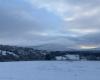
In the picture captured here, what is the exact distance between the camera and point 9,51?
4241cm

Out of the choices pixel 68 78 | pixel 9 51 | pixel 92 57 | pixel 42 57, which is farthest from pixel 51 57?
pixel 68 78

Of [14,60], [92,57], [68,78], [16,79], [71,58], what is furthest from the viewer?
[14,60]

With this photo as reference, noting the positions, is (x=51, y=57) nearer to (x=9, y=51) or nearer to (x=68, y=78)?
(x=9, y=51)

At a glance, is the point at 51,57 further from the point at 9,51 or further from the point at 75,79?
the point at 75,79

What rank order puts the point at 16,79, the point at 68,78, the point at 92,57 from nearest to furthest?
the point at 16,79, the point at 68,78, the point at 92,57

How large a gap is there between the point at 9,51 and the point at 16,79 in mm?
26026

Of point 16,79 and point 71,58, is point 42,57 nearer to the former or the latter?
point 71,58

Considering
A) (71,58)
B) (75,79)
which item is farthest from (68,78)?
(71,58)

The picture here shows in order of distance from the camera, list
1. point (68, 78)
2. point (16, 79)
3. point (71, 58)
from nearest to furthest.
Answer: point (16, 79)
point (68, 78)
point (71, 58)

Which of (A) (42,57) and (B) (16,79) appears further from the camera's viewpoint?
(A) (42,57)

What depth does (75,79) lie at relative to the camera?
1706 cm

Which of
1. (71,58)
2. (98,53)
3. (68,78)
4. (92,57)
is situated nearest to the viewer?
(68,78)

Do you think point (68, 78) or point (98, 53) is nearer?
point (68, 78)

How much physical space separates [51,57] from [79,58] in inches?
123
